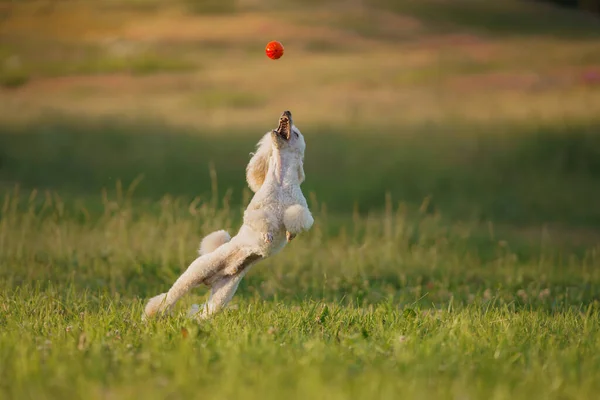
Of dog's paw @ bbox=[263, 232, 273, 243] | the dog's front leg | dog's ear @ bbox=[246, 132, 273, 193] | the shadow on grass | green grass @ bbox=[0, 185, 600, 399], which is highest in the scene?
dog's ear @ bbox=[246, 132, 273, 193]

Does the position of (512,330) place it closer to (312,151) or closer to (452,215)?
(452,215)

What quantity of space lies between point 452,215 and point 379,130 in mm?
3356

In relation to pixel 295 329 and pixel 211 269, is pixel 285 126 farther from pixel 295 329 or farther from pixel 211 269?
pixel 295 329

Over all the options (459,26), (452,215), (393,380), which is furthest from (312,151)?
(393,380)

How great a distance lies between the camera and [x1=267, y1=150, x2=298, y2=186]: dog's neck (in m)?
5.93

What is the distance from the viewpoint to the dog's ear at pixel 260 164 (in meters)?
6.09

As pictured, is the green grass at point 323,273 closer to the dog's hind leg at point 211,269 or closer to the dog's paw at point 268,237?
the dog's hind leg at point 211,269

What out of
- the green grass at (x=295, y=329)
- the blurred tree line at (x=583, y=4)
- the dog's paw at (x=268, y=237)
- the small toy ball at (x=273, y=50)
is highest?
Result: the blurred tree line at (x=583, y=4)

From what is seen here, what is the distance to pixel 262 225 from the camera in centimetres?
575

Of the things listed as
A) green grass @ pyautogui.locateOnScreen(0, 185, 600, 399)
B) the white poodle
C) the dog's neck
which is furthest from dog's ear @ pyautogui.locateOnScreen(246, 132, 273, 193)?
green grass @ pyautogui.locateOnScreen(0, 185, 600, 399)

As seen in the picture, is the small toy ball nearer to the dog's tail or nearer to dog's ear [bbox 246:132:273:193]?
dog's ear [bbox 246:132:273:193]

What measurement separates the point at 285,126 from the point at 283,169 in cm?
28

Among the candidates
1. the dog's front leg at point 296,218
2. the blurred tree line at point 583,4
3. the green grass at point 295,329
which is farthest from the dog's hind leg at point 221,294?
the blurred tree line at point 583,4

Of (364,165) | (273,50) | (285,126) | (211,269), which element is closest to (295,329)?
(211,269)
